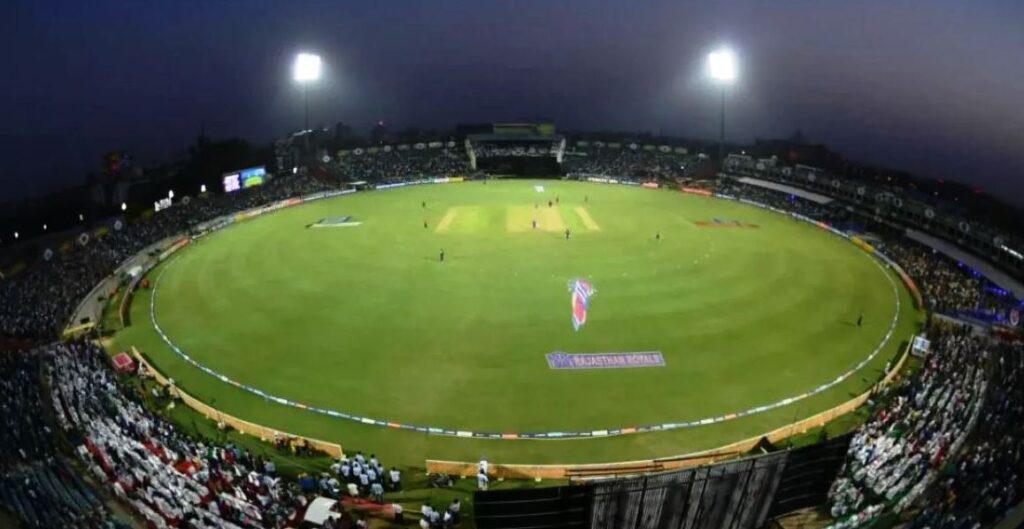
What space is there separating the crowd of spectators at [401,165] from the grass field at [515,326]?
27.0 metres

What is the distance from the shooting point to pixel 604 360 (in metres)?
30.6

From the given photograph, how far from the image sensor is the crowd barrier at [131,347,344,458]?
23164 mm

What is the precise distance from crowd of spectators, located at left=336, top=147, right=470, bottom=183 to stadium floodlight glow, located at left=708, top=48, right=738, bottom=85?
1421 inches

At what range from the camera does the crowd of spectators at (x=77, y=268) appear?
34.2m

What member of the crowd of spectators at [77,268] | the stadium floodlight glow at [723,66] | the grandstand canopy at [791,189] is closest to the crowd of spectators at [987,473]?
the crowd of spectators at [77,268]

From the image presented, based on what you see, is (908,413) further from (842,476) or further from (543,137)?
(543,137)

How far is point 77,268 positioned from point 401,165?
51.6 metres

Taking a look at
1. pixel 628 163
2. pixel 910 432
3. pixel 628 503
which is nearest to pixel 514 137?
pixel 628 163

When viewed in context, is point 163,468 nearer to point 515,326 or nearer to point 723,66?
point 515,326

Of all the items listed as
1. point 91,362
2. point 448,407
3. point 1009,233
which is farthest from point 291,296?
point 1009,233

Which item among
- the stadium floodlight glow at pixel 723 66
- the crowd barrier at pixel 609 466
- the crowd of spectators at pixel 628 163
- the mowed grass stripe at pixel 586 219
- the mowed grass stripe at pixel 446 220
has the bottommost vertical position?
the crowd barrier at pixel 609 466

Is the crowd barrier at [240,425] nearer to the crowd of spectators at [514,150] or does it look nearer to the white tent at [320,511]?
the white tent at [320,511]

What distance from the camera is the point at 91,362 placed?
28.5m

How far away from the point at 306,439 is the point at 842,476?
Result: 18.2 meters
